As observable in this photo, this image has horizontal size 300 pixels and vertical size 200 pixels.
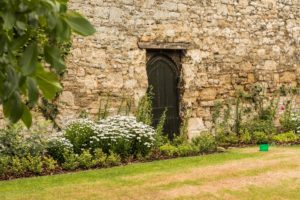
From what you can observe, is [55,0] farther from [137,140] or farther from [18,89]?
[137,140]

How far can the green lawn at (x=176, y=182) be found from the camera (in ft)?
21.0

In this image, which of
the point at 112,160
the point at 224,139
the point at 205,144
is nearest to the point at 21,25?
the point at 112,160

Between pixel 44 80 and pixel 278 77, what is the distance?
41.5 feet

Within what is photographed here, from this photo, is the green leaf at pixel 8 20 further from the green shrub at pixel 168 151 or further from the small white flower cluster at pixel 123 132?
the green shrub at pixel 168 151

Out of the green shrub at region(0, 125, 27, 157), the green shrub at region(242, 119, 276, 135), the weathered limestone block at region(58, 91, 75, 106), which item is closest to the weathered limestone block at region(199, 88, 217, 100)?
the green shrub at region(242, 119, 276, 135)

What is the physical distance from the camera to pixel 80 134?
30.2 ft

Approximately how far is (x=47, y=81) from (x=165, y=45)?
33.0 ft

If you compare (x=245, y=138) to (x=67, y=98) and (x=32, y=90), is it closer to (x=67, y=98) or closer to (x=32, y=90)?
(x=67, y=98)

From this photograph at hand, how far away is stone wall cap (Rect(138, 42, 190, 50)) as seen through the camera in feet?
37.0

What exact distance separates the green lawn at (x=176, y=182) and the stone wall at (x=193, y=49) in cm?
267

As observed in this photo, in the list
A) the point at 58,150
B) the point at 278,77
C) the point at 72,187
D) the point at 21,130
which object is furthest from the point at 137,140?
the point at 278,77

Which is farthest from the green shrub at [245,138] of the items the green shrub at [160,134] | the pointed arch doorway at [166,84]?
the green shrub at [160,134]

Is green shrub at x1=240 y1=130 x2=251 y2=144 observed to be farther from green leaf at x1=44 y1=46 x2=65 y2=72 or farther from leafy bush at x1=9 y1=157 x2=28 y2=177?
green leaf at x1=44 y1=46 x2=65 y2=72

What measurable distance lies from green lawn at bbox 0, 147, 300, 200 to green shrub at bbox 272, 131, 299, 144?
279 centimetres
